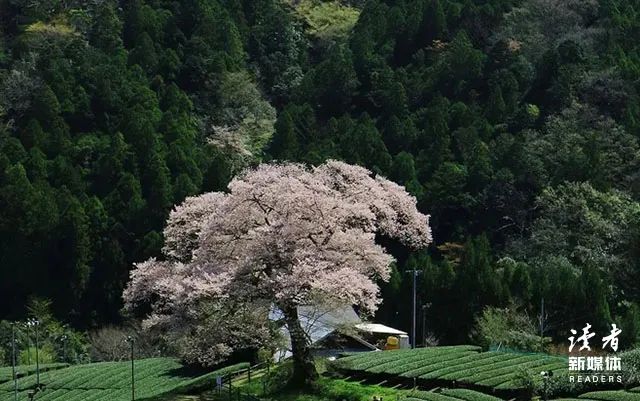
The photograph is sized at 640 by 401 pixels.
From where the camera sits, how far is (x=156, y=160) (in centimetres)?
8262

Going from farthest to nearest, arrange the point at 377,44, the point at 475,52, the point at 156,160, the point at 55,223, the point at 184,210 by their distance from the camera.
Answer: the point at 377,44
the point at 475,52
the point at 156,160
the point at 55,223
the point at 184,210

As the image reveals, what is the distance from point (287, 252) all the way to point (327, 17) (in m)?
79.3

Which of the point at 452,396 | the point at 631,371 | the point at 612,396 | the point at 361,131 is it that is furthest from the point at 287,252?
the point at 361,131

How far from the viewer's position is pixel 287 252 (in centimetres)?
3669

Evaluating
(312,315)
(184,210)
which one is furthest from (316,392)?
(184,210)

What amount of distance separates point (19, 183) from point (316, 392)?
A: 45.8 metres

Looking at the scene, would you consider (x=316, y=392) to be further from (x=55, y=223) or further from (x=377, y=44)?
(x=377, y=44)

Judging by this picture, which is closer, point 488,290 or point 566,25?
point 488,290

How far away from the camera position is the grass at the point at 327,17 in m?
111

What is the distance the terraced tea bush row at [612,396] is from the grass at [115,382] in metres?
13.9

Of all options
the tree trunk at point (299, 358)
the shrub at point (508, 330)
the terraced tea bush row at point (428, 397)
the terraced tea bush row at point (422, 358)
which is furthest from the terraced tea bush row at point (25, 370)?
the terraced tea bush row at point (428, 397)

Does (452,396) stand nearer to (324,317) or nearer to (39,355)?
(324,317)

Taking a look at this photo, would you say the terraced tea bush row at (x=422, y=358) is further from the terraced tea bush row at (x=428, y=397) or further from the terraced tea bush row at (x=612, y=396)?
the terraced tea bush row at (x=612, y=396)

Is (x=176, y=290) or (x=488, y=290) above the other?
(x=176, y=290)
